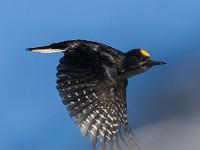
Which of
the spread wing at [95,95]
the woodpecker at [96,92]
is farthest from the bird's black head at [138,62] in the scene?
the spread wing at [95,95]

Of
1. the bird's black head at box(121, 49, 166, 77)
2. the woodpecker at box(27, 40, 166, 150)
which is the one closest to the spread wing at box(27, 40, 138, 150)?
the woodpecker at box(27, 40, 166, 150)

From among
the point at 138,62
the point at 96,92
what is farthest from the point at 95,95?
the point at 138,62

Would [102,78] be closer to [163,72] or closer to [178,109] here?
[178,109]

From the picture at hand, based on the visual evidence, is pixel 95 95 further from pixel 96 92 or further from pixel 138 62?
pixel 138 62

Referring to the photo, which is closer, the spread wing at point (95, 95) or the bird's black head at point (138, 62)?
the spread wing at point (95, 95)

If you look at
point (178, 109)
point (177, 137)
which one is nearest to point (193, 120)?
point (177, 137)

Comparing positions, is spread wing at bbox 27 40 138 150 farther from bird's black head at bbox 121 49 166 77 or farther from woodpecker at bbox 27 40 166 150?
bird's black head at bbox 121 49 166 77

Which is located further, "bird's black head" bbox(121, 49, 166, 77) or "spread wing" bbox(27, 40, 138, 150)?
"bird's black head" bbox(121, 49, 166, 77)

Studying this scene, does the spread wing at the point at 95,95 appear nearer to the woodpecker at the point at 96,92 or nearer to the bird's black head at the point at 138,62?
the woodpecker at the point at 96,92
